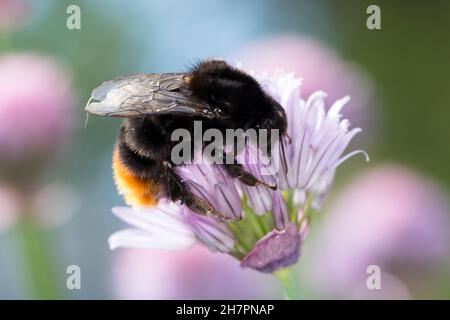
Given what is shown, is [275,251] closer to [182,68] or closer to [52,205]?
[182,68]

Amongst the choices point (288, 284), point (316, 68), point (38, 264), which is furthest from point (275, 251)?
point (316, 68)

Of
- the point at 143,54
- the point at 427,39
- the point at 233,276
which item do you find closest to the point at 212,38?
the point at 143,54

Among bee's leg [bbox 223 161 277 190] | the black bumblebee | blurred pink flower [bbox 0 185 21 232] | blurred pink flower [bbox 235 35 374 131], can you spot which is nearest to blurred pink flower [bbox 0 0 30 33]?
blurred pink flower [bbox 0 185 21 232]

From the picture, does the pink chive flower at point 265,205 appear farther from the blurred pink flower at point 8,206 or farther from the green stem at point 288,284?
the blurred pink flower at point 8,206

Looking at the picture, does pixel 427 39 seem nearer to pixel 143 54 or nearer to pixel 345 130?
pixel 143 54

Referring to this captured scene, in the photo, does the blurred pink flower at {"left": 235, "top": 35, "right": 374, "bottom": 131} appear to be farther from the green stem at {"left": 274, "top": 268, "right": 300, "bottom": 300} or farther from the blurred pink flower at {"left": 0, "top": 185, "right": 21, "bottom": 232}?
the green stem at {"left": 274, "top": 268, "right": 300, "bottom": 300}

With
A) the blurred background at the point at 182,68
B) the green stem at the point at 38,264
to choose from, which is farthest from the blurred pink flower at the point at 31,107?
the green stem at the point at 38,264
